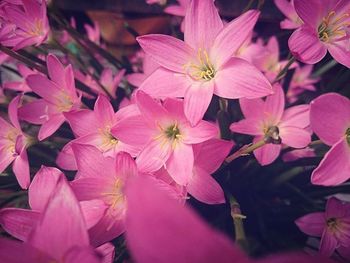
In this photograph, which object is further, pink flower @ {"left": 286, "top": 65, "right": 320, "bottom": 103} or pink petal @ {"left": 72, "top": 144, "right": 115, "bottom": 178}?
pink flower @ {"left": 286, "top": 65, "right": 320, "bottom": 103}

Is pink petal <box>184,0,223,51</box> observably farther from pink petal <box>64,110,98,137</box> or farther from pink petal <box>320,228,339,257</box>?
pink petal <box>320,228,339,257</box>

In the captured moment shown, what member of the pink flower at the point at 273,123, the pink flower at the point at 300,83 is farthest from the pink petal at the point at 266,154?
the pink flower at the point at 300,83

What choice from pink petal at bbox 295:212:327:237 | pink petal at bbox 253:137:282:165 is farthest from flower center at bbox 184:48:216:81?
pink petal at bbox 295:212:327:237

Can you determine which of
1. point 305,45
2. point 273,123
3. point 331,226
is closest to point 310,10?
point 305,45

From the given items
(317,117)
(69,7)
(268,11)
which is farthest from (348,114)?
(69,7)

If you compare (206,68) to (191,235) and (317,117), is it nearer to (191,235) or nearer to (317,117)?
(317,117)

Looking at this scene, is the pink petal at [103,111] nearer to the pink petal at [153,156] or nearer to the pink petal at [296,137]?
the pink petal at [153,156]
